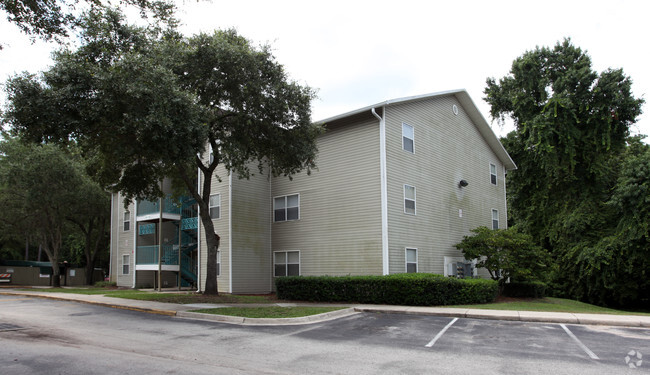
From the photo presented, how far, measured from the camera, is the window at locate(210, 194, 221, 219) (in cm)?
2288

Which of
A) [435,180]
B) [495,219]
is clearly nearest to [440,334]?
[435,180]

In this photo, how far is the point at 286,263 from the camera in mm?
22375

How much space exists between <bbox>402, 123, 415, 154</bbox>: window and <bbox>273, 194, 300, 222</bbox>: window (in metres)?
5.74

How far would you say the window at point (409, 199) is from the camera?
66.0 ft

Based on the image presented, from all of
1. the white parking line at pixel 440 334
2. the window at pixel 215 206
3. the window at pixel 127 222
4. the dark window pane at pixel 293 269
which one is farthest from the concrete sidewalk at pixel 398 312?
the window at pixel 127 222

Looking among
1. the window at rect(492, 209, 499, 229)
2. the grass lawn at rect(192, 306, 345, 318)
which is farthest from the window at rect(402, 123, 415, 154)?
the window at rect(492, 209, 499, 229)

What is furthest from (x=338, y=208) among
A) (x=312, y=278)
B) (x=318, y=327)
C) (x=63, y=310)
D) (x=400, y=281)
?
(x=63, y=310)

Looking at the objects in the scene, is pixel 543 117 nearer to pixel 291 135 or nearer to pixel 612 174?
pixel 612 174

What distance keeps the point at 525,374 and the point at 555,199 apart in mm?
25833

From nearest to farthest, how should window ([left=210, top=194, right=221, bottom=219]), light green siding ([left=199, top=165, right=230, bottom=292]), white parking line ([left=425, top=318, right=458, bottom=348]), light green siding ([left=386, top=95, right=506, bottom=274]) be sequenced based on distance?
white parking line ([left=425, top=318, right=458, bottom=348]) → light green siding ([left=386, top=95, right=506, bottom=274]) → light green siding ([left=199, top=165, right=230, bottom=292]) → window ([left=210, top=194, right=221, bottom=219])

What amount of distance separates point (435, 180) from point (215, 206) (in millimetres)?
11031

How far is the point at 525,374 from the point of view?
7.02 metres

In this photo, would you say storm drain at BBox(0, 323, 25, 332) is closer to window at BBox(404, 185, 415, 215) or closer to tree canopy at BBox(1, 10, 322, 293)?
tree canopy at BBox(1, 10, 322, 293)

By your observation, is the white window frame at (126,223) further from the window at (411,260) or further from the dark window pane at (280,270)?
the window at (411,260)
